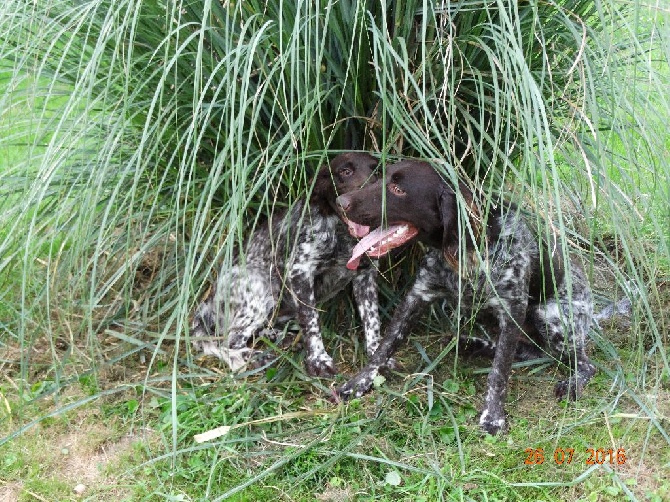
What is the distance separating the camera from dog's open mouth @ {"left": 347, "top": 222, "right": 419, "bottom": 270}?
3.30m

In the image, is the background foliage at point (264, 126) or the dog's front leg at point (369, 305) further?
the dog's front leg at point (369, 305)

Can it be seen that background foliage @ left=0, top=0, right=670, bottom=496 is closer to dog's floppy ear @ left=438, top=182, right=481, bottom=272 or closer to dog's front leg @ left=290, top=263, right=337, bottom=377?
dog's floppy ear @ left=438, top=182, right=481, bottom=272

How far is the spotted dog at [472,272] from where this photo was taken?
3217 mm

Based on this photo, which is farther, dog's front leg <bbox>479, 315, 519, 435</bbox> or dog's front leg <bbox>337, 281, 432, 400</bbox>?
dog's front leg <bbox>337, 281, 432, 400</bbox>

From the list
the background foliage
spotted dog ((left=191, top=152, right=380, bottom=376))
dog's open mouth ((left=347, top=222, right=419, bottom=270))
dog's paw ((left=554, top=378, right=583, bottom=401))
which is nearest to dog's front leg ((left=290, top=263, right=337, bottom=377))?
spotted dog ((left=191, top=152, right=380, bottom=376))

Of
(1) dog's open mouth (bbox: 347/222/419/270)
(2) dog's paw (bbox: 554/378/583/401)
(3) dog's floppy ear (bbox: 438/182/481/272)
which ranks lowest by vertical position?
(2) dog's paw (bbox: 554/378/583/401)

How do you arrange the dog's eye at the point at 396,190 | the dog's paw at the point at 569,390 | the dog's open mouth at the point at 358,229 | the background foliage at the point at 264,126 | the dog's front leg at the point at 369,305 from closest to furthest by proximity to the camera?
1. the background foliage at the point at 264,126
2. the dog's eye at the point at 396,190
3. the dog's paw at the point at 569,390
4. the dog's open mouth at the point at 358,229
5. the dog's front leg at the point at 369,305

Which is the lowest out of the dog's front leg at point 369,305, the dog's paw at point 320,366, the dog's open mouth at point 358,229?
the dog's paw at point 320,366

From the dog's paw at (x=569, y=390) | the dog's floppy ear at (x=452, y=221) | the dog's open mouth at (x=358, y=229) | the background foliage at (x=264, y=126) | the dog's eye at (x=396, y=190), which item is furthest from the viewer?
the dog's open mouth at (x=358, y=229)

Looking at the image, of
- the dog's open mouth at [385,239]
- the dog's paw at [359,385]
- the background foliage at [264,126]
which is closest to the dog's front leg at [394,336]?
the dog's paw at [359,385]

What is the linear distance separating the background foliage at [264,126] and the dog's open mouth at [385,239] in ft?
0.93

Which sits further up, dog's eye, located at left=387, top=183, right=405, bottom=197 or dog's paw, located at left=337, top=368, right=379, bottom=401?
dog's eye, located at left=387, top=183, right=405, bottom=197

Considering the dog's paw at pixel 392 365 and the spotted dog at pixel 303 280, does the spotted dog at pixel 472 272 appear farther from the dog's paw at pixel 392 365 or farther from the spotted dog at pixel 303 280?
the spotted dog at pixel 303 280

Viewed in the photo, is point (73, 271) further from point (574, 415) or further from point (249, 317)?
point (574, 415)
